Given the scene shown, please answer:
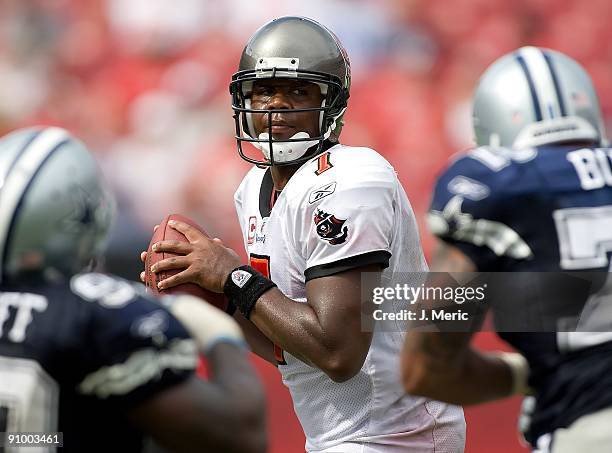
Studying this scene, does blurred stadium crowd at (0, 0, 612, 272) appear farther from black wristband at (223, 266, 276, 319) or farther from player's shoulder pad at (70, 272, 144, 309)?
player's shoulder pad at (70, 272, 144, 309)

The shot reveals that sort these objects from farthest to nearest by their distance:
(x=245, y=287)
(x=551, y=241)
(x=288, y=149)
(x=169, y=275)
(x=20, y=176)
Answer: (x=288, y=149), (x=169, y=275), (x=245, y=287), (x=551, y=241), (x=20, y=176)

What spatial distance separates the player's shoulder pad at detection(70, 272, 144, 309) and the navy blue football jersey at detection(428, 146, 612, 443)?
66 cm

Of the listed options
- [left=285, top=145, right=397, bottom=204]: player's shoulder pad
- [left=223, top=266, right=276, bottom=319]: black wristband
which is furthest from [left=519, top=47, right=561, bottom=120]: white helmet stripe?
[left=223, top=266, right=276, bottom=319]: black wristband

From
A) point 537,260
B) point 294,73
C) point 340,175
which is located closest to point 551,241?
point 537,260

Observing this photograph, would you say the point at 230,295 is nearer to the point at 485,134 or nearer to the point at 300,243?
the point at 300,243

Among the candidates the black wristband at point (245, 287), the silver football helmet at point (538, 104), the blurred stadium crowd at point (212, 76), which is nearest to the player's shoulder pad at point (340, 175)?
the black wristband at point (245, 287)

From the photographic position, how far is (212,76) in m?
8.20

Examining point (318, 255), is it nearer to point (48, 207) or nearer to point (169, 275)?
point (169, 275)

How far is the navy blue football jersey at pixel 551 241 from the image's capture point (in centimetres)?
217

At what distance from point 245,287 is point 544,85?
1039 mm

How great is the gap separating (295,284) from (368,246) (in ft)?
0.99

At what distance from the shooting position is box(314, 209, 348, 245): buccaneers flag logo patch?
285cm

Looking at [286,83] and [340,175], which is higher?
[286,83]

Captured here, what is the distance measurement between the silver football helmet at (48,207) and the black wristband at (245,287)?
0.86 m
